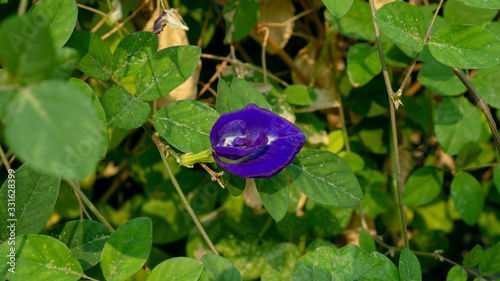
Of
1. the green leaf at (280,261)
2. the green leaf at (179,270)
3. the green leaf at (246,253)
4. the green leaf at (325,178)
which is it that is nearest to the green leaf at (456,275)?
the green leaf at (325,178)

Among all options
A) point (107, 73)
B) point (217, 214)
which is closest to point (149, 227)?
point (107, 73)

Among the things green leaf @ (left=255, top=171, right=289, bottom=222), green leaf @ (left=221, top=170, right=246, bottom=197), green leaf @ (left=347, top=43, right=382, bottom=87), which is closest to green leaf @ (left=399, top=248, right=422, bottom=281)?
green leaf @ (left=255, top=171, right=289, bottom=222)

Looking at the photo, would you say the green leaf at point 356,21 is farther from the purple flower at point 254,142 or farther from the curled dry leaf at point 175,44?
the purple flower at point 254,142

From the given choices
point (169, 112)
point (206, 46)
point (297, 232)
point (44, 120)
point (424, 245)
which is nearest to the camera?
point (44, 120)

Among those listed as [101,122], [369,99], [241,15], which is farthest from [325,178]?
[369,99]

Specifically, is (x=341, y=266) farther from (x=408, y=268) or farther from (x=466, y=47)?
(x=466, y=47)

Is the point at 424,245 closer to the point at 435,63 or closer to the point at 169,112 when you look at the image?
the point at 435,63

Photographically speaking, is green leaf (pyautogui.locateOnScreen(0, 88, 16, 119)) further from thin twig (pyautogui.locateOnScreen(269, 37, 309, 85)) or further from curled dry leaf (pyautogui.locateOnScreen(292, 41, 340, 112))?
curled dry leaf (pyautogui.locateOnScreen(292, 41, 340, 112))
